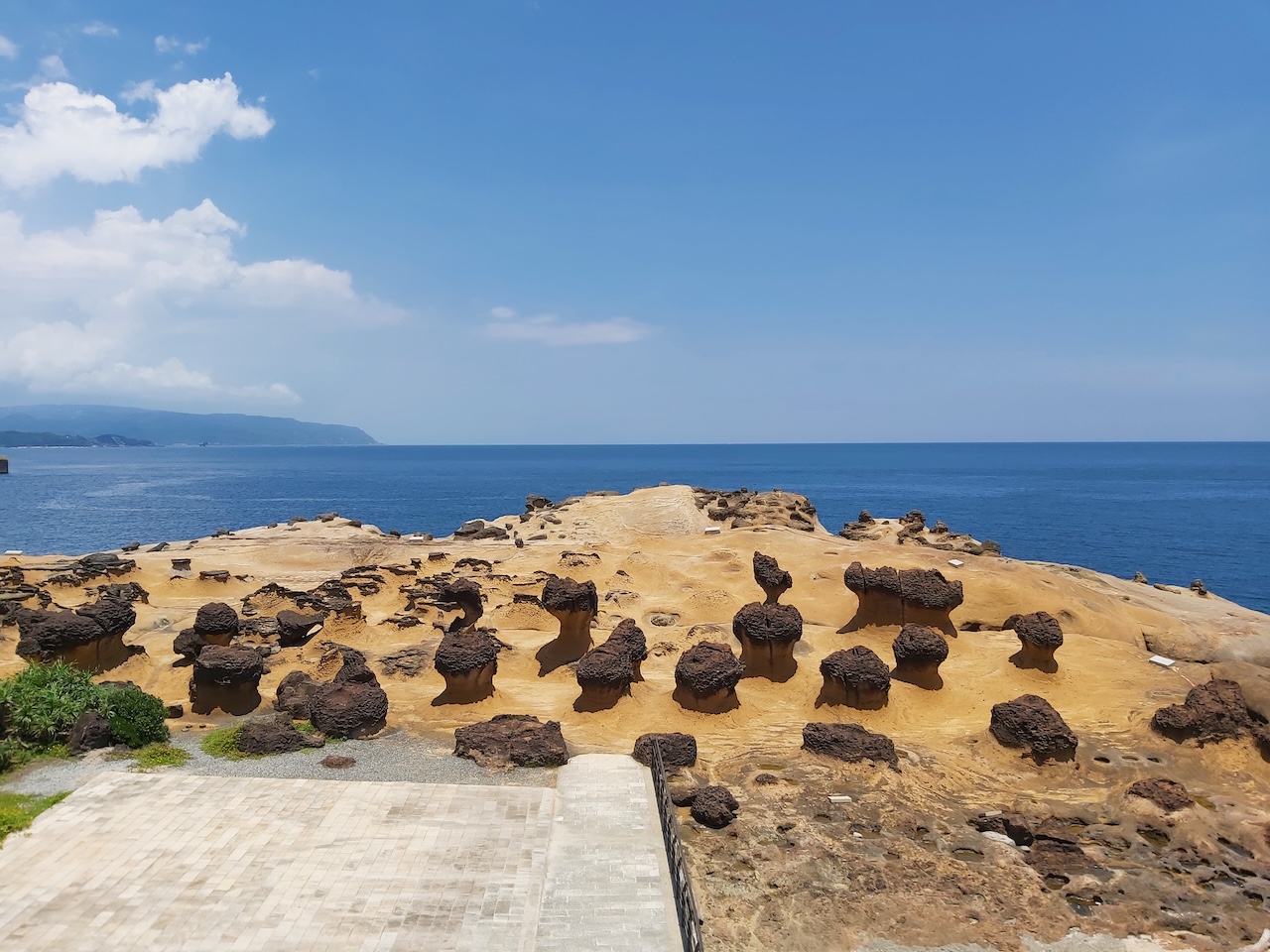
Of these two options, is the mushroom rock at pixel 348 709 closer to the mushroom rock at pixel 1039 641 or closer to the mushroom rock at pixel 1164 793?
the mushroom rock at pixel 1164 793

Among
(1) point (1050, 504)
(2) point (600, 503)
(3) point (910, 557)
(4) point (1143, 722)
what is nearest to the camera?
(4) point (1143, 722)

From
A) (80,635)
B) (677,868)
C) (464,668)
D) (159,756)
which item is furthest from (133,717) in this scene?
(677,868)

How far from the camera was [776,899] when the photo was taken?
13.5 metres


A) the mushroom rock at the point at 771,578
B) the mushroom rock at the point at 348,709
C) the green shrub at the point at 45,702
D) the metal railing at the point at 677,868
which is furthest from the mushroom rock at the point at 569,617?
the green shrub at the point at 45,702

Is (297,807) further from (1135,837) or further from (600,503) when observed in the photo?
(600,503)

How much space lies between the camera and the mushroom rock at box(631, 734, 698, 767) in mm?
18688

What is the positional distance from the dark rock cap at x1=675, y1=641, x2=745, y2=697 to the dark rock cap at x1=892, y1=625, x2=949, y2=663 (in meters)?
5.74

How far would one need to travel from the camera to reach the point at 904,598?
30.0m

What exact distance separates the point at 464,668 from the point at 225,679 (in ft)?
22.2

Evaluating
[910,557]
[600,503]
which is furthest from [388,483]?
[910,557]

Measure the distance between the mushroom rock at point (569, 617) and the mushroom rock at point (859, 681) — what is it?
9.00 metres

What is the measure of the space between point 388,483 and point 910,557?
14992cm

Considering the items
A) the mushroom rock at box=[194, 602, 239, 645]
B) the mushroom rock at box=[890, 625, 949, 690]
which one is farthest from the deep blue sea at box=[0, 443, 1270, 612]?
the mushroom rock at box=[194, 602, 239, 645]

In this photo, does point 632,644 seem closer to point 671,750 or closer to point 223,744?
point 671,750
